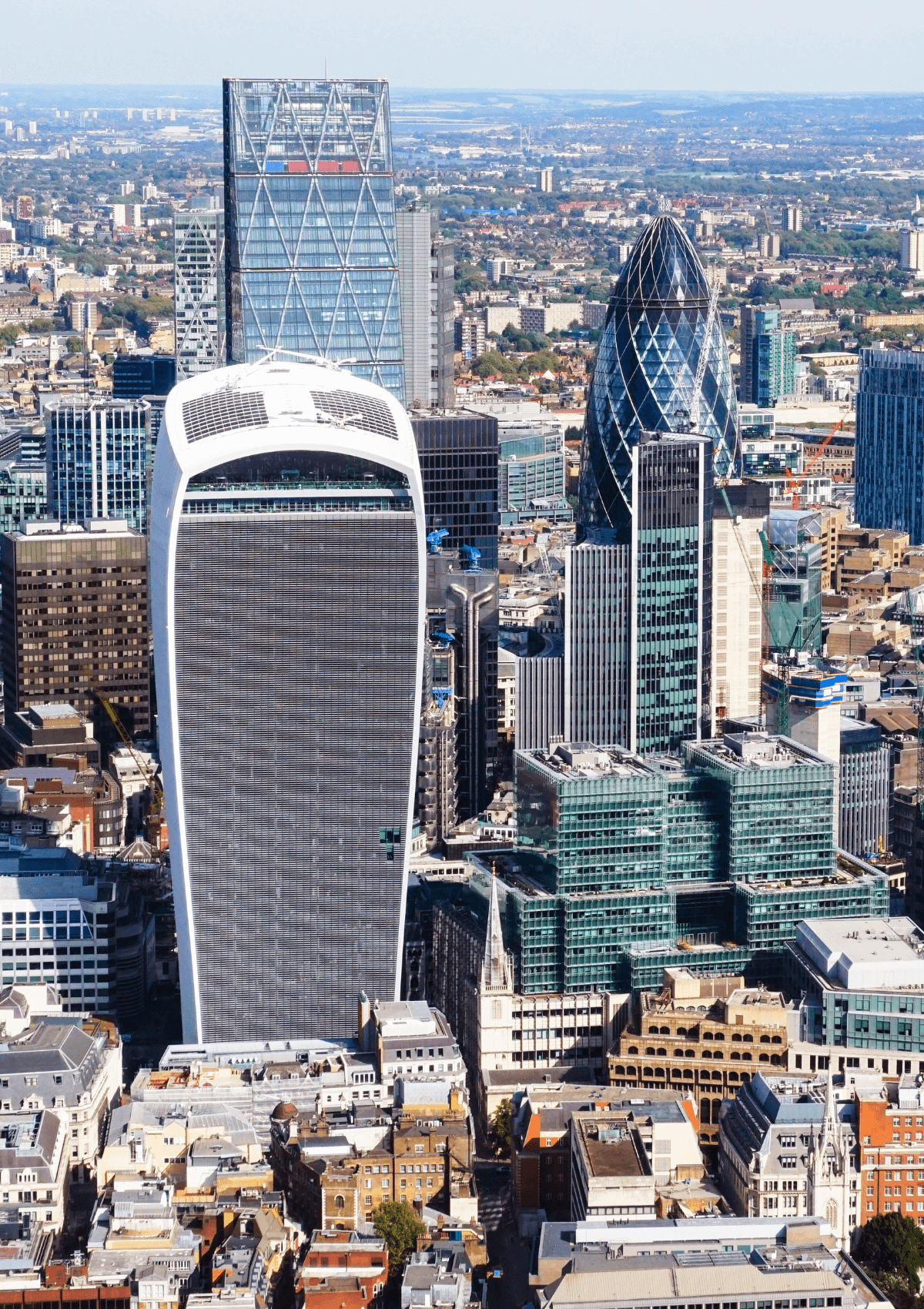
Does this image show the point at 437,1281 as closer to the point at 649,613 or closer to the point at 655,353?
the point at 649,613

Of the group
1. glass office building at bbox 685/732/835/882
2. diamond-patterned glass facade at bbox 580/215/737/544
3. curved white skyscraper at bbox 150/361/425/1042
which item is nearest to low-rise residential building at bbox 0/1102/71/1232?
curved white skyscraper at bbox 150/361/425/1042

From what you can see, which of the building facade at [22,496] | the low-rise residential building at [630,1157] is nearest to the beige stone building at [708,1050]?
the low-rise residential building at [630,1157]

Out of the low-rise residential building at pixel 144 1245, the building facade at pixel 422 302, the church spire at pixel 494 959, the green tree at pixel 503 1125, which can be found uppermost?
the building facade at pixel 422 302

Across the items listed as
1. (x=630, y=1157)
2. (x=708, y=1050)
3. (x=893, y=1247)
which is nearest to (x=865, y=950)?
(x=708, y=1050)

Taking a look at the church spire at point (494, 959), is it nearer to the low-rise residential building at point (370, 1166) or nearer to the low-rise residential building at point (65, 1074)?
the low-rise residential building at point (370, 1166)

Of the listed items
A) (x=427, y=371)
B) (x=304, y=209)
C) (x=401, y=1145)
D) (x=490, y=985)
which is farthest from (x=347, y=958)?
(x=427, y=371)

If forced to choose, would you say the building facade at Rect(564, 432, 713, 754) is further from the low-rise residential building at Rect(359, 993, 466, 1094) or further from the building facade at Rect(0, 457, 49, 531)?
the building facade at Rect(0, 457, 49, 531)
